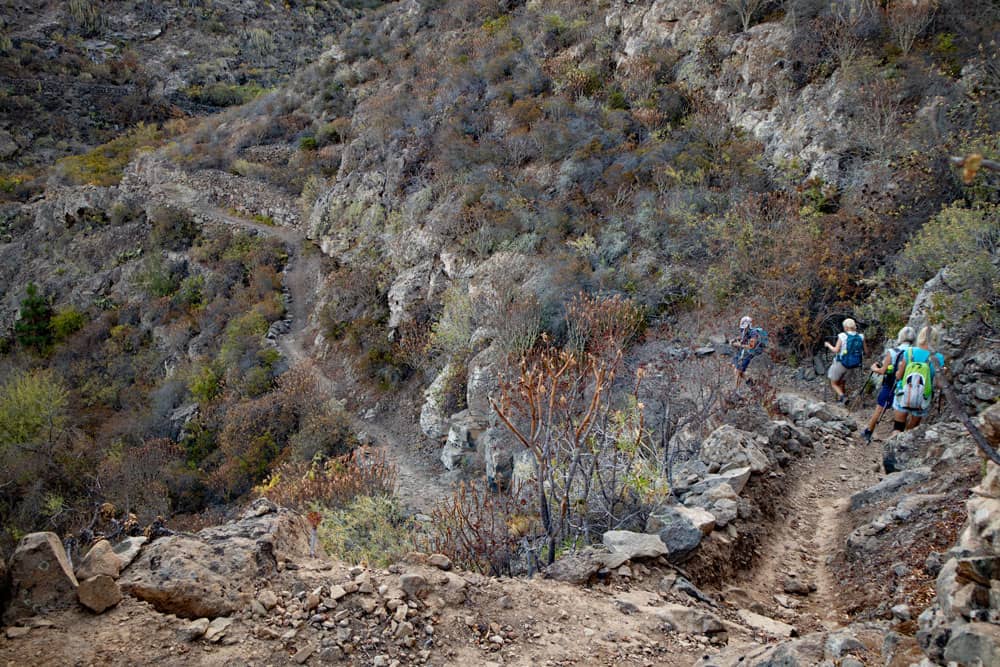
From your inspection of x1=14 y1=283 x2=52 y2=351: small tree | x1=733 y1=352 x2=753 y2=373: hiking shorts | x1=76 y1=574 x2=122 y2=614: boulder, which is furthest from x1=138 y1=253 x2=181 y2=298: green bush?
x1=76 y1=574 x2=122 y2=614: boulder

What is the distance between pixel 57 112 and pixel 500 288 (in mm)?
39456

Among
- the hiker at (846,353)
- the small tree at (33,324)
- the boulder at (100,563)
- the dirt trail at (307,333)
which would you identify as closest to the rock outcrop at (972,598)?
the boulder at (100,563)

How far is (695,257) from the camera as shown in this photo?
11.4 meters

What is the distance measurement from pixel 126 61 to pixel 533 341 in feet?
145

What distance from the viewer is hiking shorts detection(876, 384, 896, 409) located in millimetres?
6230

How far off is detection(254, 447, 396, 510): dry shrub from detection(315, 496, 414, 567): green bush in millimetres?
496

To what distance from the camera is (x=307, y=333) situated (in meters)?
17.1

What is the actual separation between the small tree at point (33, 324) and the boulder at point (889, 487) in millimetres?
28278

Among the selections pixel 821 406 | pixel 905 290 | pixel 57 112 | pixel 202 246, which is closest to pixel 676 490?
pixel 821 406

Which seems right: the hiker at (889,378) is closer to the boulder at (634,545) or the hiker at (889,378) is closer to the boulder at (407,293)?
the boulder at (634,545)

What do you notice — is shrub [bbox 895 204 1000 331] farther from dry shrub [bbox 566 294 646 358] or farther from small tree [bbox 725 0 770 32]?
small tree [bbox 725 0 770 32]

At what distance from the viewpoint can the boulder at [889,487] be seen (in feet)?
15.1

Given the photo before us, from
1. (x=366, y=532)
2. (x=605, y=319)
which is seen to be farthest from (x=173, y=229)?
(x=366, y=532)

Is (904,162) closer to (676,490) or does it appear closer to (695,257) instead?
(695,257)
